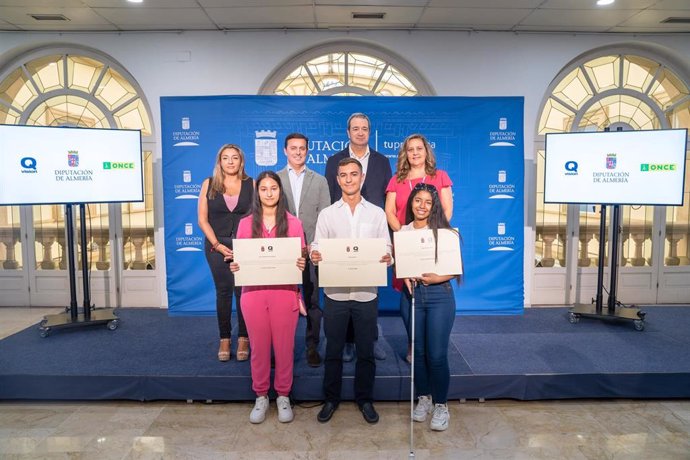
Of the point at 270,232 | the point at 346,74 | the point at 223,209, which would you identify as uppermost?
the point at 346,74

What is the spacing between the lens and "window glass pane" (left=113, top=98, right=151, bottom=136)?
17.0 feet

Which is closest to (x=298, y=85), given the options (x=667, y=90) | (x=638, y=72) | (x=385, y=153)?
(x=385, y=153)

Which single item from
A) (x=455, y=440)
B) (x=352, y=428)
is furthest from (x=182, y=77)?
(x=455, y=440)

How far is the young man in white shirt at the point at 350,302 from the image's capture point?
2.74 metres

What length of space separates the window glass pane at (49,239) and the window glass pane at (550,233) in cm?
562

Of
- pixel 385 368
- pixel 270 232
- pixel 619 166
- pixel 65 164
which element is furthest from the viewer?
pixel 619 166

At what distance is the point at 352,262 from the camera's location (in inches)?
105

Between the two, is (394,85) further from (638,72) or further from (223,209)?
(638,72)

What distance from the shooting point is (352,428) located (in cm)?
285

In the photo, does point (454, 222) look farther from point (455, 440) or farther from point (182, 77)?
point (182, 77)

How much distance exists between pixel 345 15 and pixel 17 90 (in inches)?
154

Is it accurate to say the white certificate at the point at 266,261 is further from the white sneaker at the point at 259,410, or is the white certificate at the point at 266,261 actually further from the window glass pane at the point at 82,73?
the window glass pane at the point at 82,73

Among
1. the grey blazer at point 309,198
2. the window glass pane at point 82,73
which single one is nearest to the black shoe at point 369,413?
the grey blazer at point 309,198

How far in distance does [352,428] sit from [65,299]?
4.24 metres
